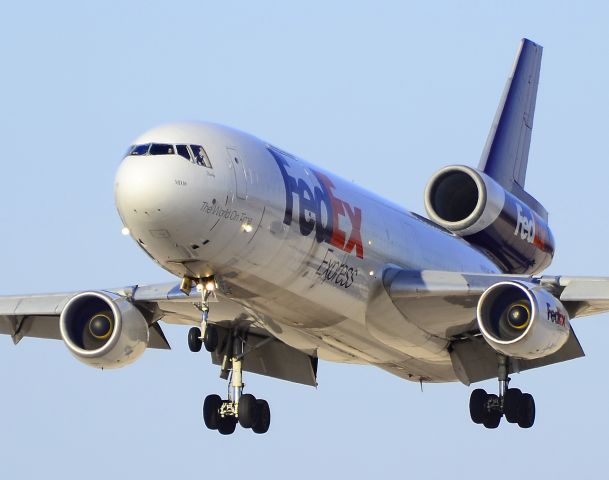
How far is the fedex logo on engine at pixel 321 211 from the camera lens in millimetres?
32500

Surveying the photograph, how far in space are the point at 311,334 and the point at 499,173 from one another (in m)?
13.8

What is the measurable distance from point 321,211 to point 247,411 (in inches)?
236

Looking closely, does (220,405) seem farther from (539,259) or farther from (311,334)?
(539,259)

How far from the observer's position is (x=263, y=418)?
3759cm

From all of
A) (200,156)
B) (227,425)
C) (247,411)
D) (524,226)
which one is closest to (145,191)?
(200,156)

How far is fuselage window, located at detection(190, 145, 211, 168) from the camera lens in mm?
30641

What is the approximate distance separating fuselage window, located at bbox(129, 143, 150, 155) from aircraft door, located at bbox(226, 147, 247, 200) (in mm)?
1645

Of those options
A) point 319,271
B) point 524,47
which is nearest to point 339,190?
point 319,271

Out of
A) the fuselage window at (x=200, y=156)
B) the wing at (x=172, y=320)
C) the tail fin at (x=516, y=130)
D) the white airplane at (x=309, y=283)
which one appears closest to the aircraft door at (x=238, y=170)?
the white airplane at (x=309, y=283)

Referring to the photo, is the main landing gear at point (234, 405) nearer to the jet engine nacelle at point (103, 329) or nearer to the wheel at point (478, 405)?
the jet engine nacelle at point (103, 329)

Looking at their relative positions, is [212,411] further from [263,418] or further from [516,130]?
[516,130]

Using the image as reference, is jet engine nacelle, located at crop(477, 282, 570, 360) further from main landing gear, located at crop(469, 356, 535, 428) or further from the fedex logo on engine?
main landing gear, located at crop(469, 356, 535, 428)

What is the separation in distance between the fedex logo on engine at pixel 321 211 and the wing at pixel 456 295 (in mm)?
1447

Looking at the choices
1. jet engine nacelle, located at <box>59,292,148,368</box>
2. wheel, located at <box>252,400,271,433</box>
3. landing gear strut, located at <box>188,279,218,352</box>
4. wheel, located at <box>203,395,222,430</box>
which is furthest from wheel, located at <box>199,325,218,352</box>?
wheel, located at <box>203,395,222,430</box>
